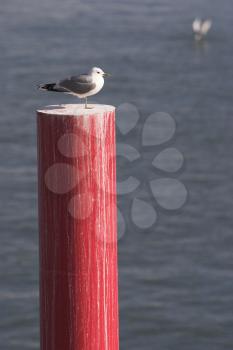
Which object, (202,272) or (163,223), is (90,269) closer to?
(202,272)

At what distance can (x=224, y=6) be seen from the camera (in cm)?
5756

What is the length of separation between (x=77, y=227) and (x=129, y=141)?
1033 inches

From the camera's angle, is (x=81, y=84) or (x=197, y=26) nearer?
(x=81, y=84)

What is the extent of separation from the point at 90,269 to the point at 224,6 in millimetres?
53036

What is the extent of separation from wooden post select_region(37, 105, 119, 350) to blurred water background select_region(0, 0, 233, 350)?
52.0ft

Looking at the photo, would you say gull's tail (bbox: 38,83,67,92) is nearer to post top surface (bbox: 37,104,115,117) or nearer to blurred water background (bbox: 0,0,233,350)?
post top surface (bbox: 37,104,115,117)

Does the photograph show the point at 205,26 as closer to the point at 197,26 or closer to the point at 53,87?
the point at 197,26

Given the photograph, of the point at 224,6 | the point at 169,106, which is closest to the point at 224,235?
the point at 169,106

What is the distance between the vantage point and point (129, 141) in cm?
3166

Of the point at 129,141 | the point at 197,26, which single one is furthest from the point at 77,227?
the point at 197,26

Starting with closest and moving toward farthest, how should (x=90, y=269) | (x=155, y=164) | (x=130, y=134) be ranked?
(x=90, y=269) < (x=155, y=164) < (x=130, y=134)

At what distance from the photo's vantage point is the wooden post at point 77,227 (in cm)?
539

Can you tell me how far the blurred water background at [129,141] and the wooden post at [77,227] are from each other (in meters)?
15.8

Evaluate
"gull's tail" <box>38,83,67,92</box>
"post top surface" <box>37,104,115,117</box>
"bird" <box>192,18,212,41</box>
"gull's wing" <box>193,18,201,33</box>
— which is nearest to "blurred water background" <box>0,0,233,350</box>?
"bird" <box>192,18,212,41</box>
